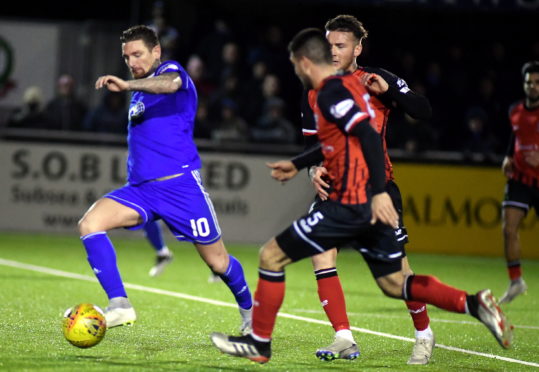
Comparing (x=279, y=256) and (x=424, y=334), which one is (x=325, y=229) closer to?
(x=279, y=256)

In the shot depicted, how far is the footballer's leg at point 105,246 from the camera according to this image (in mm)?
6965

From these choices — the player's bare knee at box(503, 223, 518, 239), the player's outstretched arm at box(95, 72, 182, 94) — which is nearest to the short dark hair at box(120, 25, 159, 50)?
the player's outstretched arm at box(95, 72, 182, 94)

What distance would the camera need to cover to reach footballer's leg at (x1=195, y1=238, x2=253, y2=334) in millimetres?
7434

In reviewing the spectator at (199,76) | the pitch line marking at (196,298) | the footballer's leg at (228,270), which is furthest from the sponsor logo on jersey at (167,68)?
the spectator at (199,76)

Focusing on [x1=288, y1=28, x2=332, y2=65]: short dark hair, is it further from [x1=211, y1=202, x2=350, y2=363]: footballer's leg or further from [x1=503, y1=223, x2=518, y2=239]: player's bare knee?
[x1=503, y1=223, x2=518, y2=239]: player's bare knee

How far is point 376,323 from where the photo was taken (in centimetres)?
888

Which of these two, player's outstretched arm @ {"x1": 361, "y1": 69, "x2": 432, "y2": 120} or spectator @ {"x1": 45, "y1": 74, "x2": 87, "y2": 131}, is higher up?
player's outstretched arm @ {"x1": 361, "y1": 69, "x2": 432, "y2": 120}

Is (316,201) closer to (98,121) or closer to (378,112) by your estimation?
(378,112)

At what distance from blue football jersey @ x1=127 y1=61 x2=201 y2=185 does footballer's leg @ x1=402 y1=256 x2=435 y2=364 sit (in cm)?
176

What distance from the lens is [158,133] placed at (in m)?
7.34

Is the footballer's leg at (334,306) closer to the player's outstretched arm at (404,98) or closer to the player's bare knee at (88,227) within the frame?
the player's outstretched arm at (404,98)

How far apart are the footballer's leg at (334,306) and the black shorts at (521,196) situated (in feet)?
13.5

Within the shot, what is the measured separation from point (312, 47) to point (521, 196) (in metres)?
5.31

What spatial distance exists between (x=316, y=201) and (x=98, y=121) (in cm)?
969
